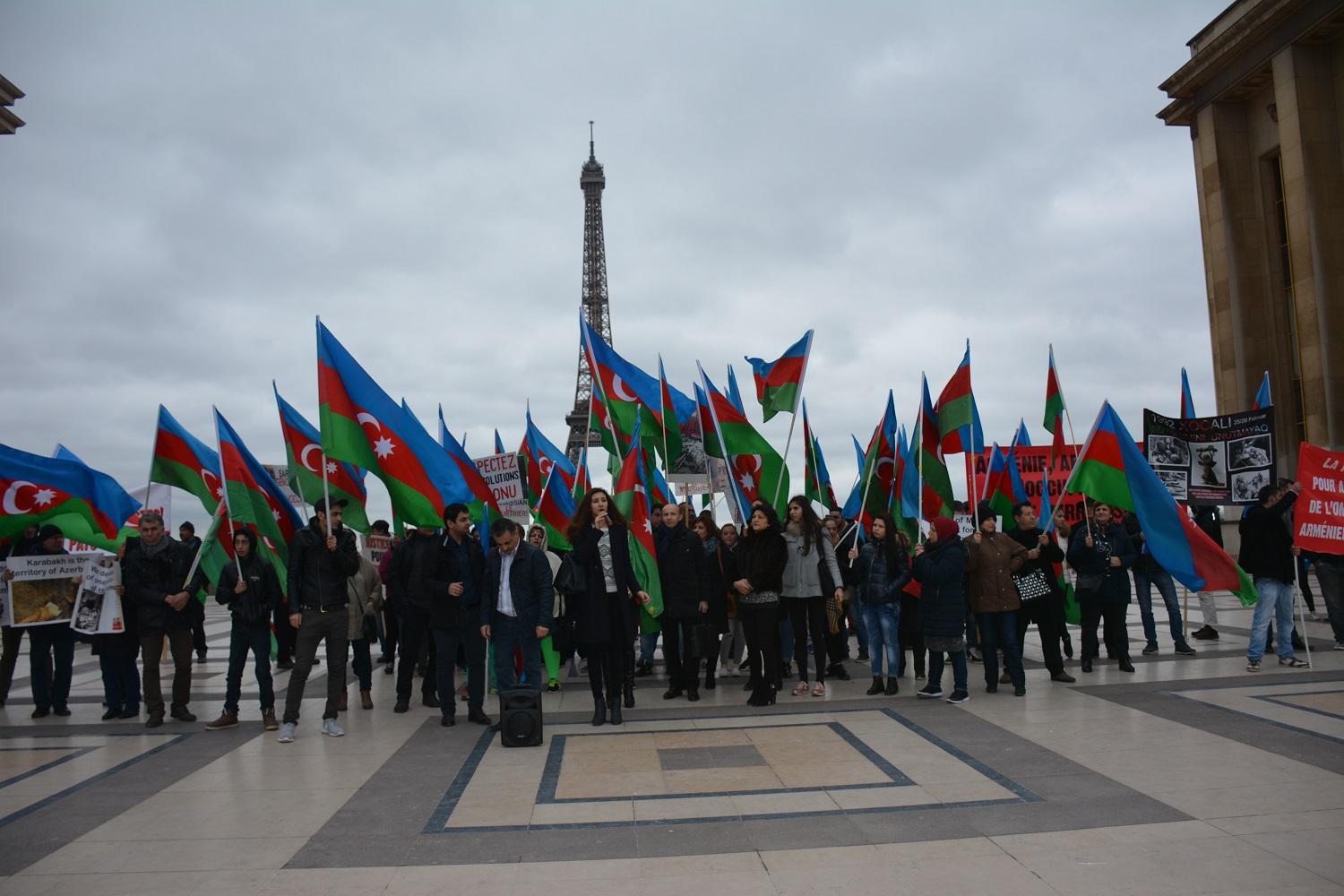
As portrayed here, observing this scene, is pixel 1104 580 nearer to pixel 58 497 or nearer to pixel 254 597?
pixel 254 597

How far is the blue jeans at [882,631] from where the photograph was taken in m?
9.80

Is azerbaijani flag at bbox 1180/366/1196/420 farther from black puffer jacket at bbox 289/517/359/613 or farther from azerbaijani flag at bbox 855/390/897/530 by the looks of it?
black puffer jacket at bbox 289/517/359/613

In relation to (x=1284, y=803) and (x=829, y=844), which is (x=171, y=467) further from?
(x=1284, y=803)

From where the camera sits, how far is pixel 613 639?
8.74 m

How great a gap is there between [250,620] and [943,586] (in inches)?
257

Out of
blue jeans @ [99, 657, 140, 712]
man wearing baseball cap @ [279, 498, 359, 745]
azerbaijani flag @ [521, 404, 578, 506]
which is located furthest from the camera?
azerbaijani flag @ [521, 404, 578, 506]

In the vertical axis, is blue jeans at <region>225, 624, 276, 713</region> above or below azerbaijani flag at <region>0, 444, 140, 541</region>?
below

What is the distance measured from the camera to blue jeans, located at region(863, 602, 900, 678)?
9805 millimetres

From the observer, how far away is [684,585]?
32.1ft

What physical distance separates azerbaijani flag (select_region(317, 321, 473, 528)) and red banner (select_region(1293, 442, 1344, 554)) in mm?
8483

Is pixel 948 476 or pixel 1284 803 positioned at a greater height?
pixel 948 476

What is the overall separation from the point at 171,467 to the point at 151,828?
4906mm

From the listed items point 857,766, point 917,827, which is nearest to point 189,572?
point 857,766

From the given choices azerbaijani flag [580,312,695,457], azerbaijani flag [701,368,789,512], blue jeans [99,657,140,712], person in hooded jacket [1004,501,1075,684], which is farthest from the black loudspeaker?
person in hooded jacket [1004,501,1075,684]
